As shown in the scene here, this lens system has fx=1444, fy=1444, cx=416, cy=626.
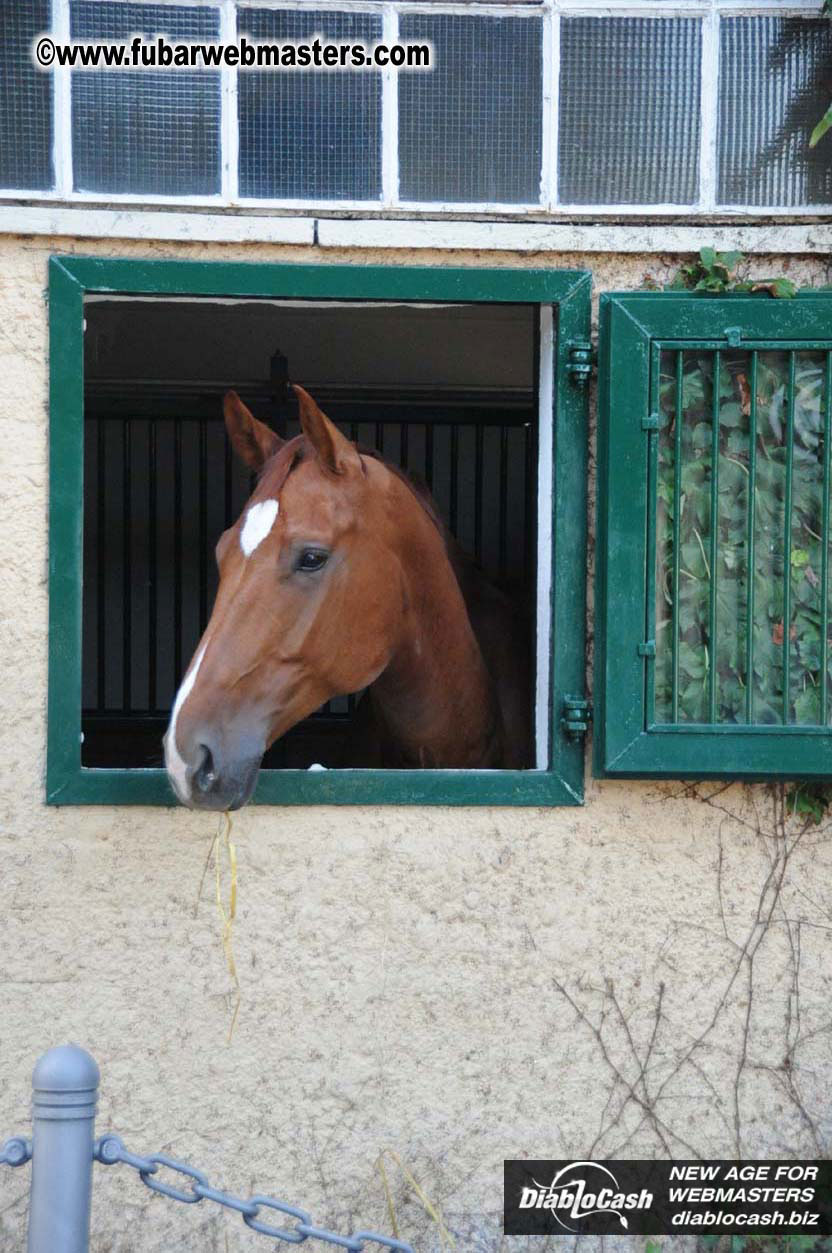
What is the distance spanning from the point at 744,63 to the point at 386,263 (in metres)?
1.03

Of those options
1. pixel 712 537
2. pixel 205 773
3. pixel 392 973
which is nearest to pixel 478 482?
pixel 712 537

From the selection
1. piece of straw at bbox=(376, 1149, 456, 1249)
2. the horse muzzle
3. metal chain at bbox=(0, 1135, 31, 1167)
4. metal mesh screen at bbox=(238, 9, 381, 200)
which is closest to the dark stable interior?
metal mesh screen at bbox=(238, 9, 381, 200)

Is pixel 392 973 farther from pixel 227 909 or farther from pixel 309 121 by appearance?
pixel 309 121

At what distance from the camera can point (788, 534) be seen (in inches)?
134

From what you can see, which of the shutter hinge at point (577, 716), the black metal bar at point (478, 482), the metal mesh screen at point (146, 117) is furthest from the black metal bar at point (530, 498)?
the metal mesh screen at point (146, 117)

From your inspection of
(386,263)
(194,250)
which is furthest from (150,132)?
(386,263)

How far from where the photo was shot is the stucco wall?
343 cm

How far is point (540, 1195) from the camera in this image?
3.48m

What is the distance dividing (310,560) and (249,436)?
0.53m

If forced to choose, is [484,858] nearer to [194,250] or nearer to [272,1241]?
[272,1241]

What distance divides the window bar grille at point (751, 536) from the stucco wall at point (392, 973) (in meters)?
0.31

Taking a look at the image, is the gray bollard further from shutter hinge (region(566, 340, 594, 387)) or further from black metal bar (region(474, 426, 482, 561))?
black metal bar (region(474, 426, 482, 561))

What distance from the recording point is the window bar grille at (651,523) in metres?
3.38

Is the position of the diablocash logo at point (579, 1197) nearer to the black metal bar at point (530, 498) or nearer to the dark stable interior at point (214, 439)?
the black metal bar at point (530, 498)
